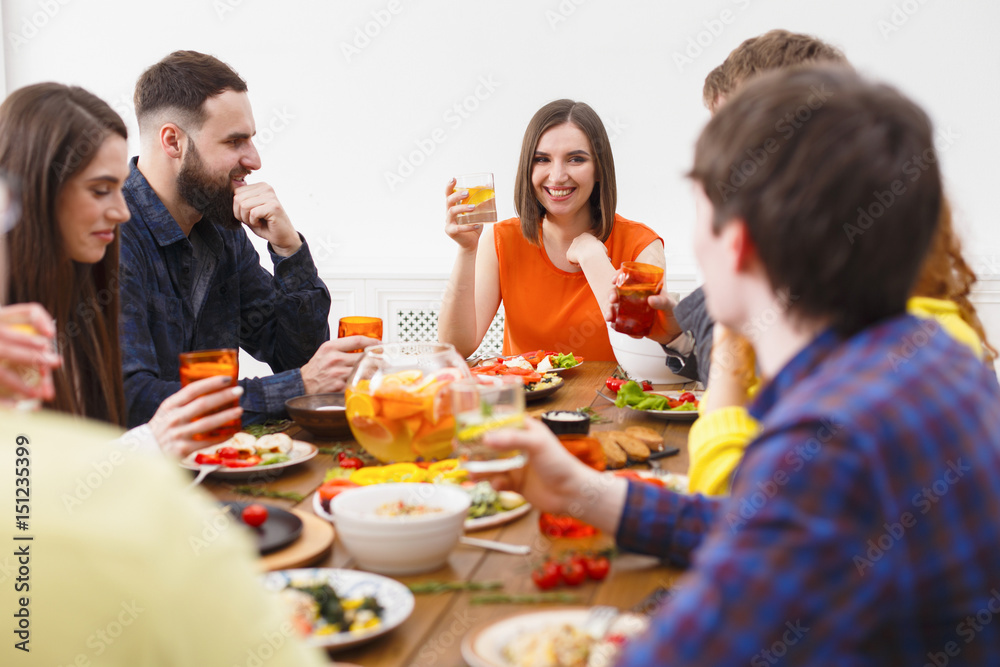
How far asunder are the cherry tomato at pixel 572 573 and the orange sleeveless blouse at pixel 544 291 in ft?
7.05

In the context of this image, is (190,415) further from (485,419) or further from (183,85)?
(183,85)

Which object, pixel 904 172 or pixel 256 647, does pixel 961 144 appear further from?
pixel 256 647

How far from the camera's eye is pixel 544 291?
11.5 ft

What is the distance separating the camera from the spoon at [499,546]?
1315 millimetres

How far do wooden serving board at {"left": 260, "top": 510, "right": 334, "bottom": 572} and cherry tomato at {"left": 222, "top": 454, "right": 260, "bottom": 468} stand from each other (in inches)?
11.7

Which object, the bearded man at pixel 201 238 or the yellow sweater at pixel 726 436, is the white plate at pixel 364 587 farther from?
the bearded man at pixel 201 238

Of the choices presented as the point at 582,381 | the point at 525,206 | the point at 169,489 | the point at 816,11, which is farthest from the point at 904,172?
the point at 816,11

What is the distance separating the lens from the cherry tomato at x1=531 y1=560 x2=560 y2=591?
1185 millimetres

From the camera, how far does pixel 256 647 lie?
74 cm

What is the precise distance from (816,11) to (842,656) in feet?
13.7

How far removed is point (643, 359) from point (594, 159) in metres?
1.14

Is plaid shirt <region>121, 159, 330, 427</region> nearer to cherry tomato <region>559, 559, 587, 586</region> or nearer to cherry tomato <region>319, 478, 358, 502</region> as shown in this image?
cherry tomato <region>319, 478, 358, 502</region>

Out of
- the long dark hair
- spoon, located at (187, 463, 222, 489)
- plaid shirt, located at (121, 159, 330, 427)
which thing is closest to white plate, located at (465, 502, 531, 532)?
spoon, located at (187, 463, 222, 489)

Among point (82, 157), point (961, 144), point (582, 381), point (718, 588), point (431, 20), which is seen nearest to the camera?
point (718, 588)
